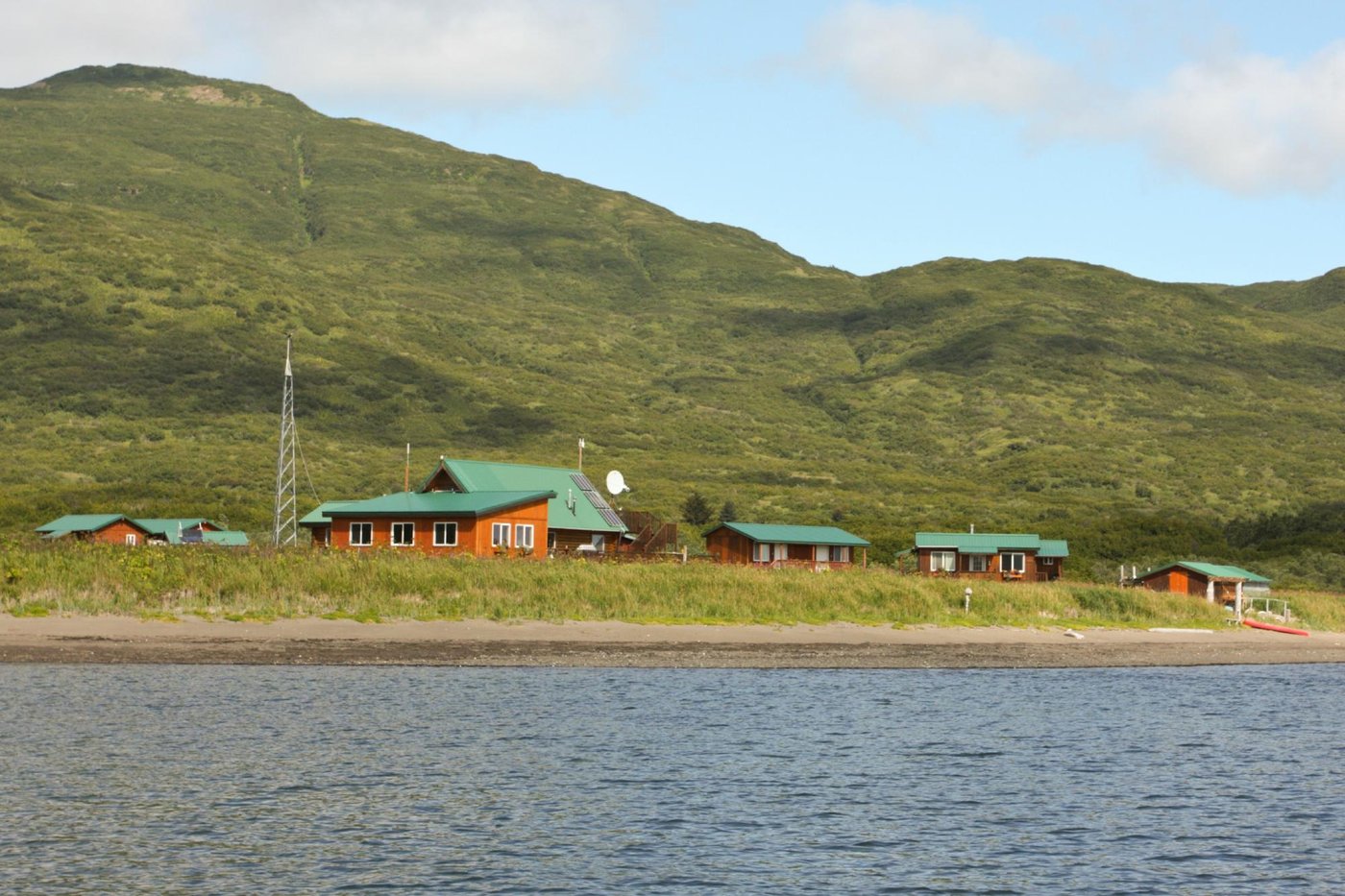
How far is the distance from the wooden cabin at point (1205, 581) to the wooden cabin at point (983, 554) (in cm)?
645

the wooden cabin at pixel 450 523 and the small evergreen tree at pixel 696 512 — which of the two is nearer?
the wooden cabin at pixel 450 523

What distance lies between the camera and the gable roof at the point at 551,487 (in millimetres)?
68881

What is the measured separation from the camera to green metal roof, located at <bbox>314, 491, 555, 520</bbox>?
209 ft

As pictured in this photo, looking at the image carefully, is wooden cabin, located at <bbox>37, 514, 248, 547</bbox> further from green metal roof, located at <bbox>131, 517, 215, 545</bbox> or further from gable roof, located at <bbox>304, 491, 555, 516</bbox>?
gable roof, located at <bbox>304, 491, 555, 516</bbox>

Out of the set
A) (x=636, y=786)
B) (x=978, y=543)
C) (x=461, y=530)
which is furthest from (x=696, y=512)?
(x=636, y=786)

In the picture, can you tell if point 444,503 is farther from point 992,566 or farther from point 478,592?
point 992,566

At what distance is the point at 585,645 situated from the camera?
40000mm

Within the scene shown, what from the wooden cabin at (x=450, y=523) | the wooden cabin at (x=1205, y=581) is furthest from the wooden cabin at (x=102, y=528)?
the wooden cabin at (x=1205, y=581)

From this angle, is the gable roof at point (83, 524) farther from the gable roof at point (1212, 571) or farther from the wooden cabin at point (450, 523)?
the gable roof at point (1212, 571)

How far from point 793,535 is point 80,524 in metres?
37.3

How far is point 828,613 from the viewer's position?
164ft

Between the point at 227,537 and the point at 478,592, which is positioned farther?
the point at 227,537

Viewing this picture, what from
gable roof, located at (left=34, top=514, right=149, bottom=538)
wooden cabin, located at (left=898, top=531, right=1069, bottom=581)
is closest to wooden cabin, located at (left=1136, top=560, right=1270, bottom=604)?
wooden cabin, located at (left=898, top=531, right=1069, bottom=581)

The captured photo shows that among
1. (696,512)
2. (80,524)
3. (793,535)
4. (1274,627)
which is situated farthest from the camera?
(696,512)
